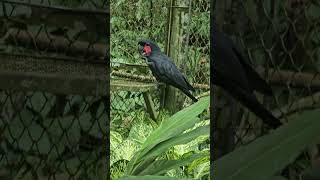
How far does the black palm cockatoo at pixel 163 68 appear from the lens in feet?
4.41

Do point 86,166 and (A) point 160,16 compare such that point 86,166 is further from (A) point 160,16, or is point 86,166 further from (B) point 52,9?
(A) point 160,16

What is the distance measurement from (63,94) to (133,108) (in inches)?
29.5

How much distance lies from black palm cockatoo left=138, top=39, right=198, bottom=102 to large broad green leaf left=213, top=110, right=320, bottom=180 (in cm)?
71

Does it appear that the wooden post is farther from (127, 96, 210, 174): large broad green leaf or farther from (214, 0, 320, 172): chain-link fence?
(214, 0, 320, 172): chain-link fence

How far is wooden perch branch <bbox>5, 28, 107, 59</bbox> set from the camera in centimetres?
78

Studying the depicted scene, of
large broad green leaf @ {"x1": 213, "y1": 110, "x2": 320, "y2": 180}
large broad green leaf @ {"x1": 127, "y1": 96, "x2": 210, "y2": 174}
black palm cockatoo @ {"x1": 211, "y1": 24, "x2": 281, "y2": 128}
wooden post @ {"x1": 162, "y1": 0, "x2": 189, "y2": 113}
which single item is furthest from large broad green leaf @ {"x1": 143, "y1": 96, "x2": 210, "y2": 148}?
large broad green leaf @ {"x1": 213, "y1": 110, "x2": 320, "y2": 180}

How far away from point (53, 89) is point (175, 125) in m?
0.35

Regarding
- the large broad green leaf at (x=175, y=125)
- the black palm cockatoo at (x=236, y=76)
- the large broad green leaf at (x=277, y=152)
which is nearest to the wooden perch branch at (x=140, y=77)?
the large broad green leaf at (x=175, y=125)

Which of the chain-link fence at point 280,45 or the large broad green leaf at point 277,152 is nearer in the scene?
the large broad green leaf at point 277,152

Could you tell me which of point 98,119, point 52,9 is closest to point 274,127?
point 98,119

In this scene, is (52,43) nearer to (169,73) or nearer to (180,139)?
(180,139)

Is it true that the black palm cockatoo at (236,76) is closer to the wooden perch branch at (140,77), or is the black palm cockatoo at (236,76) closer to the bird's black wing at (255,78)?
the bird's black wing at (255,78)

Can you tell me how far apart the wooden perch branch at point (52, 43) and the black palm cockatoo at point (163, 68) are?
499 mm

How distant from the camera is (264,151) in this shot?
0.57m
